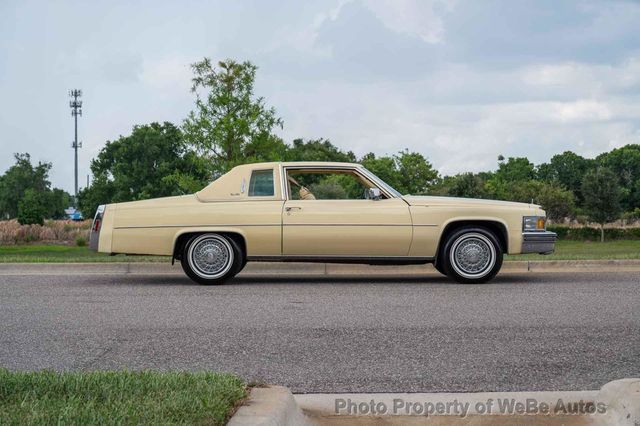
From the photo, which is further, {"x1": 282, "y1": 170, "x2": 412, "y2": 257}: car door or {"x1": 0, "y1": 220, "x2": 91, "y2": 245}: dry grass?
{"x1": 0, "y1": 220, "x2": 91, "y2": 245}: dry grass

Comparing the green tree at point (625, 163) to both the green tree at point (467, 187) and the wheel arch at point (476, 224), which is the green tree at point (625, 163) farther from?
the wheel arch at point (476, 224)

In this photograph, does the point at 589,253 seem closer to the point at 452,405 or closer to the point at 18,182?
the point at 452,405

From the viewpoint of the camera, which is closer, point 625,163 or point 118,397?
point 118,397

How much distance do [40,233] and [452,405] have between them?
121ft

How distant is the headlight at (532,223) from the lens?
425 inches

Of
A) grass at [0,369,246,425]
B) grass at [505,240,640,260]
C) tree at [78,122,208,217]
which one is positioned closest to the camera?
grass at [0,369,246,425]

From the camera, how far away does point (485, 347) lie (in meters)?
6.03

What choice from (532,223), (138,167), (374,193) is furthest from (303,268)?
(138,167)

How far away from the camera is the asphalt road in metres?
5.18

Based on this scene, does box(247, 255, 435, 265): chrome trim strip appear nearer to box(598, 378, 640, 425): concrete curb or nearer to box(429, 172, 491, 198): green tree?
box(598, 378, 640, 425): concrete curb

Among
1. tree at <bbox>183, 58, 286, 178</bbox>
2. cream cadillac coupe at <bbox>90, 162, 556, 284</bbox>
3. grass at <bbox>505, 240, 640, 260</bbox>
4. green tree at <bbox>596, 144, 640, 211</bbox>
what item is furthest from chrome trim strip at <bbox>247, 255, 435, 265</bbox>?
green tree at <bbox>596, 144, 640, 211</bbox>

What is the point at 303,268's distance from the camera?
492 inches

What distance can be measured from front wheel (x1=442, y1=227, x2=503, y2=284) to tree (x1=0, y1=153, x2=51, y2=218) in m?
93.2

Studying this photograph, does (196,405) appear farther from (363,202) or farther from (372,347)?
(363,202)
